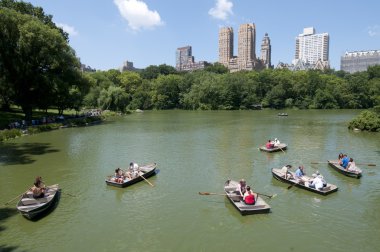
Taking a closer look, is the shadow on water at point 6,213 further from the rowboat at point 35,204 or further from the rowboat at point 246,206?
the rowboat at point 246,206

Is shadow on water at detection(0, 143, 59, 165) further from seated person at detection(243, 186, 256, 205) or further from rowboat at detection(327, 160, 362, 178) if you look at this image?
rowboat at detection(327, 160, 362, 178)

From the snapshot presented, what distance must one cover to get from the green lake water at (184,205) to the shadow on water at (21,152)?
97mm

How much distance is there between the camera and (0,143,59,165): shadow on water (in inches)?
1156

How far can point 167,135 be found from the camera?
151ft

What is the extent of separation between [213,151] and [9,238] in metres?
21.7

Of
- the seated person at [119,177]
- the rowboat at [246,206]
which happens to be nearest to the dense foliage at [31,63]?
the seated person at [119,177]

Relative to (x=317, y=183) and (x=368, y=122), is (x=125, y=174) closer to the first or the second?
(x=317, y=183)

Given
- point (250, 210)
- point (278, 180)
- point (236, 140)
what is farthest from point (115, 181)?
point (236, 140)

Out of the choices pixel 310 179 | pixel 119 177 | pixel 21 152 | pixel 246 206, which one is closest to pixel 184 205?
pixel 246 206

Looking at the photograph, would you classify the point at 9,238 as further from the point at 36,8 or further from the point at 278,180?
the point at 36,8

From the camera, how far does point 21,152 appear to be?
33125 millimetres

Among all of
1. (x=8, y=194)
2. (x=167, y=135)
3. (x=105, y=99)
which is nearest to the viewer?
(x=8, y=194)

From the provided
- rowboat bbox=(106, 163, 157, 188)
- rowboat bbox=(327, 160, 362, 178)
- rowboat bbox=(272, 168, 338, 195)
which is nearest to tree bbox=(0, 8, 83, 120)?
rowboat bbox=(106, 163, 157, 188)

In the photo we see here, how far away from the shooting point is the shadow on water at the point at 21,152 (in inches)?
1156
